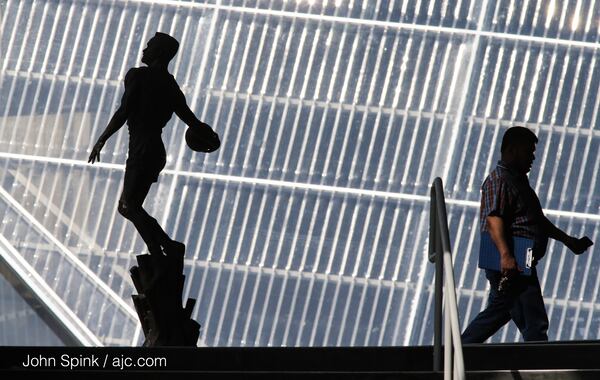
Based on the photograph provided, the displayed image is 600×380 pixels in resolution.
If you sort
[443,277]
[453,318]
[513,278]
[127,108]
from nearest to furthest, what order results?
[453,318] → [443,277] → [513,278] → [127,108]

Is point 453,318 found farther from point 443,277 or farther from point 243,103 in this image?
point 243,103

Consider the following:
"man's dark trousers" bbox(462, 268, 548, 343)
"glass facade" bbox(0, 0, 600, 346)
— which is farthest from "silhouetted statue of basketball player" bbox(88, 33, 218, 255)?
"glass facade" bbox(0, 0, 600, 346)

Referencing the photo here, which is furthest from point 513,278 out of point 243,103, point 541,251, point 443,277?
point 243,103

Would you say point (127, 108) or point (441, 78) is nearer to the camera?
point (127, 108)

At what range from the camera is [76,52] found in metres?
35.5

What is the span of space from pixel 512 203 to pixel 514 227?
137mm

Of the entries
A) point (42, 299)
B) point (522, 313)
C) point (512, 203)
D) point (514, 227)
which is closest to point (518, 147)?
point (512, 203)

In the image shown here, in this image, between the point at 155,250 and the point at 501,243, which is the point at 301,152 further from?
the point at 501,243

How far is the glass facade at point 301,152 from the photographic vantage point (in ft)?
112

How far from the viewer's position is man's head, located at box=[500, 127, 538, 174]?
9438 mm

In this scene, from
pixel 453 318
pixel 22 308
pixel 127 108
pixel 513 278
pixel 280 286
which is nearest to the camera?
pixel 453 318

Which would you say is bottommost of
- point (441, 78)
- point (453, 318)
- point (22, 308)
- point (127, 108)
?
point (22, 308)

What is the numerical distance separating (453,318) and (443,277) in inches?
28.3

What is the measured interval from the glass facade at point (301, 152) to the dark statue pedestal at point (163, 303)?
928 inches
